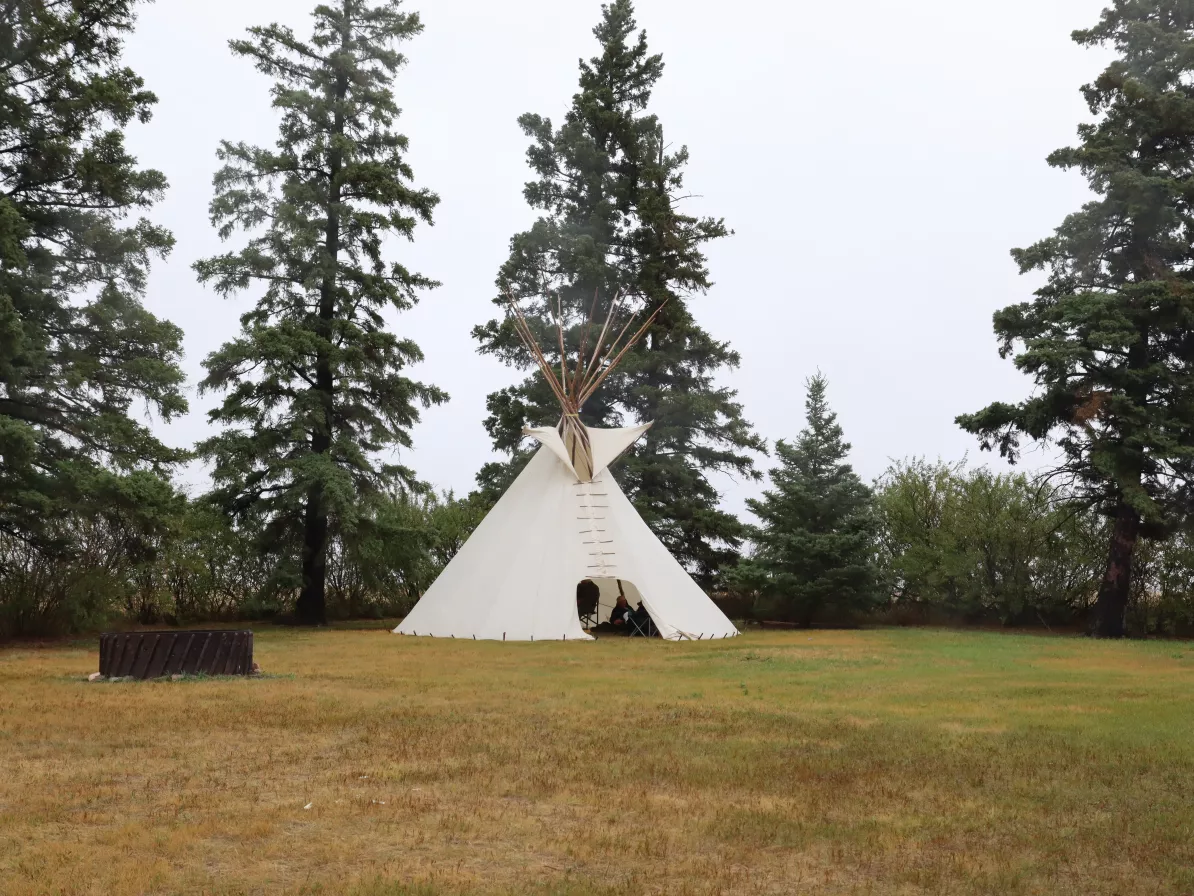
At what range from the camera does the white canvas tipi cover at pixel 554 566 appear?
16.5 metres

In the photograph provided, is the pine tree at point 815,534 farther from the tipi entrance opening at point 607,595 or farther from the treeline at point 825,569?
the tipi entrance opening at point 607,595

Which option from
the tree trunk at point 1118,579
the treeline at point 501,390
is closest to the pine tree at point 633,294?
the treeline at point 501,390

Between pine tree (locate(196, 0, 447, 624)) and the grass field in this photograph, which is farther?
pine tree (locate(196, 0, 447, 624))

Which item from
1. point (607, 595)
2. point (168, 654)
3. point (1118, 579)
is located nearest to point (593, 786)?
point (168, 654)

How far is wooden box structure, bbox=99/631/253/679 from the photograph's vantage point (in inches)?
410

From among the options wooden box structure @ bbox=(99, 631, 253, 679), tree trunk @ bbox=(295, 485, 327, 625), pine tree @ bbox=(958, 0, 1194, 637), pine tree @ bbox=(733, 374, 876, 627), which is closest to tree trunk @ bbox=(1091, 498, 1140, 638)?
pine tree @ bbox=(958, 0, 1194, 637)

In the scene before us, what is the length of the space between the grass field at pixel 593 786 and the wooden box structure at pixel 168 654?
0.50m

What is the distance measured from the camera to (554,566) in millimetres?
16969

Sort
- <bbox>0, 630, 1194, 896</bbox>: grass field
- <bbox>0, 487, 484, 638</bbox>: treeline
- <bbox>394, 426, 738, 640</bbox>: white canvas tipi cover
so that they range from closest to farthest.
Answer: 1. <bbox>0, 630, 1194, 896</bbox>: grass field
2. <bbox>0, 487, 484, 638</bbox>: treeline
3. <bbox>394, 426, 738, 640</bbox>: white canvas tipi cover

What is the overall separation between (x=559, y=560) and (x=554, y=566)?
124 mm

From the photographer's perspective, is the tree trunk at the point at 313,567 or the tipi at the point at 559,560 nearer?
the tipi at the point at 559,560

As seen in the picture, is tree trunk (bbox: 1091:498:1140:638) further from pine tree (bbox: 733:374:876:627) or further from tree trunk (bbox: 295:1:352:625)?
tree trunk (bbox: 295:1:352:625)

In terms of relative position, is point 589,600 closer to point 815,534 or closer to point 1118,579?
point 815,534

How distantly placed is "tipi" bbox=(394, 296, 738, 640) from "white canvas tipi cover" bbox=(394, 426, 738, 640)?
0.02m
